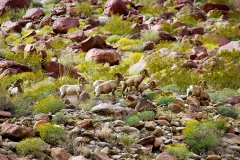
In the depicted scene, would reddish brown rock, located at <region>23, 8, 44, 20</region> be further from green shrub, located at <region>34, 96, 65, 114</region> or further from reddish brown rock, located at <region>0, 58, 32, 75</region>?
green shrub, located at <region>34, 96, 65, 114</region>

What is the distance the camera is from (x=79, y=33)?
71.8 feet

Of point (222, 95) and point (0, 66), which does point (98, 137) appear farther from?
point (0, 66)

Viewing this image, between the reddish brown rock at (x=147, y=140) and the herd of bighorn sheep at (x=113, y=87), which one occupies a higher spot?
the reddish brown rock at (x=147, y=140)

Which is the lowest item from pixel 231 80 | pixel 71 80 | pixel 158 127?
pixel 231 80

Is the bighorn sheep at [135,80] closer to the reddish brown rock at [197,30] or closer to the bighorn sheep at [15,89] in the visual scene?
the bighorn sheep at [15,89]

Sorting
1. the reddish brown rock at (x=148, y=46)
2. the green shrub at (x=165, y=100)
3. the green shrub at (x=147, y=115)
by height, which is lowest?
the reddish brown rock at (x=148, y=46)

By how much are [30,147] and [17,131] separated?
69cm

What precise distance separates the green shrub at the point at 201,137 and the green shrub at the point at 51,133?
2.60m

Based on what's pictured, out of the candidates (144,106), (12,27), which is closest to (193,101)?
(144,106)

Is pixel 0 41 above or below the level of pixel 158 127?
below

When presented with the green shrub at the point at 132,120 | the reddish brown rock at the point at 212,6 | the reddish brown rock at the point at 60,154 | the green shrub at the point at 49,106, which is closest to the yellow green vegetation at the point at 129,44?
the reddish brown rock at the point at 212,6

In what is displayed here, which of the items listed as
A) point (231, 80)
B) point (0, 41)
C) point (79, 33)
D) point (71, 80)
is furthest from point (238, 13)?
point (71, 80)

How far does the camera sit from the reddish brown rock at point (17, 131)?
706 centimetres

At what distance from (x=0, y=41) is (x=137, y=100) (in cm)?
1094
